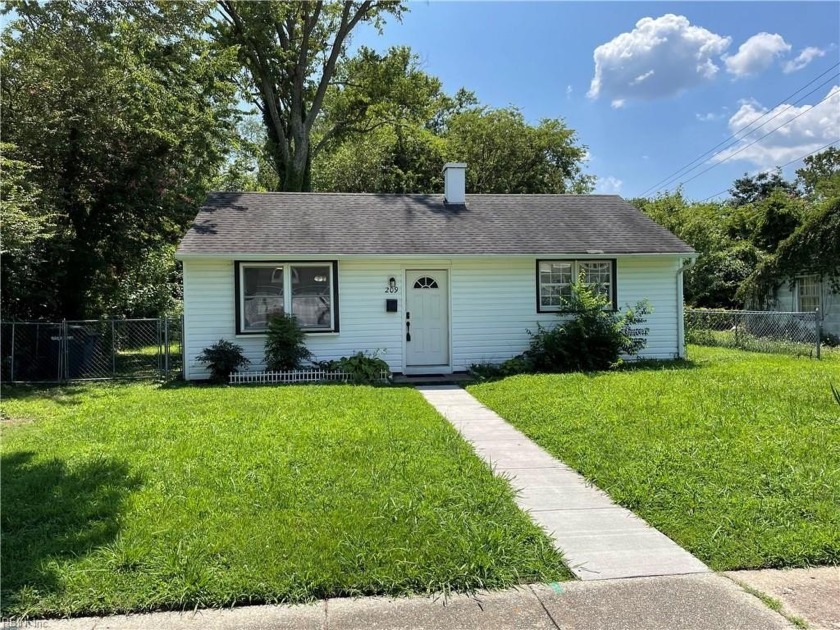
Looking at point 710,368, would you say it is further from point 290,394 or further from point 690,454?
point 290,394

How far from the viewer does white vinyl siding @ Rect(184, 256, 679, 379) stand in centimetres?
1130

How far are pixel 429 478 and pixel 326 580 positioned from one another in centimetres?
172

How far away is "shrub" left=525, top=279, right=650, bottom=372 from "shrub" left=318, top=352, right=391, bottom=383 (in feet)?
10.5

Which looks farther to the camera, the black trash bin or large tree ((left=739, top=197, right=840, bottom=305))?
large tree ((left=739, top=197, right=840, bottom=305))

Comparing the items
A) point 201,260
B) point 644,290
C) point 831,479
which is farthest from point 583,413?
point 201,260

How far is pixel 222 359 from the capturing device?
A: 10.9 m

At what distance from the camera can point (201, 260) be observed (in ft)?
36.8

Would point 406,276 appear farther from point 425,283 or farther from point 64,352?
point 64,352

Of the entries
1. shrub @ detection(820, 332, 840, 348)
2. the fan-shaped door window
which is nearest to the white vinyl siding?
the fan-shaped door window

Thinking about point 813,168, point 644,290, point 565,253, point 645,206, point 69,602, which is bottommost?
point 69,602

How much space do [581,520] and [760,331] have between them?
1324 centimetres

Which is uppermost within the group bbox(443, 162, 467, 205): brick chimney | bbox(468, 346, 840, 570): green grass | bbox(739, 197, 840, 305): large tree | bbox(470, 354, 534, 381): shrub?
bbox(443, 162, 467, 205): brick chimney

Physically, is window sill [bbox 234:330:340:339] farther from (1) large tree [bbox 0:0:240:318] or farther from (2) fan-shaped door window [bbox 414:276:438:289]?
(1) large tree [bbox 0:0:240:318]

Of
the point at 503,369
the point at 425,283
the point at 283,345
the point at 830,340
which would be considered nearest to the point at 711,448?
the point at 503,369
